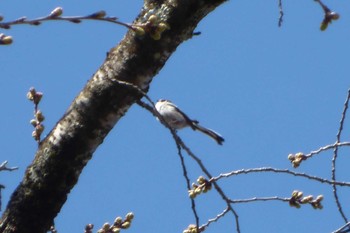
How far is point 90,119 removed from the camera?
288 cm

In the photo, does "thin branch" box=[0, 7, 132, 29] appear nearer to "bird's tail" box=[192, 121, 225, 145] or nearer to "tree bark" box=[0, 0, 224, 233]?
"tree bark" box=[0, 0, 224, 233]

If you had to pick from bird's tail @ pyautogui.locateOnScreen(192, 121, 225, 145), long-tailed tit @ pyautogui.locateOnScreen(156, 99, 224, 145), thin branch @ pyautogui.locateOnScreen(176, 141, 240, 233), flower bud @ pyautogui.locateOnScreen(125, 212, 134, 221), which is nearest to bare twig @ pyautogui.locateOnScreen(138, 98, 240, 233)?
thin branch @ pyautogui.locateOnScreen(176, 141, 240, 233)

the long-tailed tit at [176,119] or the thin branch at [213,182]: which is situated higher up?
the long-tailed tit at [176,119]

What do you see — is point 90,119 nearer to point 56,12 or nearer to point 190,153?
point 190,153

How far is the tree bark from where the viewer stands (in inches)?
113

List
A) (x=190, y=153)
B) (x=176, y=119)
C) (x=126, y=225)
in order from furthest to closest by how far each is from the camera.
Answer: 1. (x=176, y=119)
2. (x=126, y=225)
3. (x=190, y=153)

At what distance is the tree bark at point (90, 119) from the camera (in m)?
2.88

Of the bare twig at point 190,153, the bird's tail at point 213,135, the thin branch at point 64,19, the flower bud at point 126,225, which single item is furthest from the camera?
the bird's tail at point 213,135

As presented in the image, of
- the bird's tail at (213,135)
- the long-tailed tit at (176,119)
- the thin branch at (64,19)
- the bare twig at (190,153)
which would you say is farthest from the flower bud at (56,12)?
the bird's tail at (213,135)

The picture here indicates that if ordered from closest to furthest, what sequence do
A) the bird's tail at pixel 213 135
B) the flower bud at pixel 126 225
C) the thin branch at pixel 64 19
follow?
the thin branch at pixel 64 19, the flower bud at pixel 126 225, the bird's tail at pixel 213 135

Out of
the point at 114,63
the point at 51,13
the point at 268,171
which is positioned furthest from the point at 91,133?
the point at 51,13

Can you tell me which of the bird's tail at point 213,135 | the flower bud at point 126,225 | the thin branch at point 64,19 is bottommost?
the thin branch at point 64,19

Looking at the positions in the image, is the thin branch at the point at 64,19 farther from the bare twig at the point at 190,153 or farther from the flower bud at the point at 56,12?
the bare twig at the point at 190,153

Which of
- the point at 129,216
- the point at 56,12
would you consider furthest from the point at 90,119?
the point at 56,12
